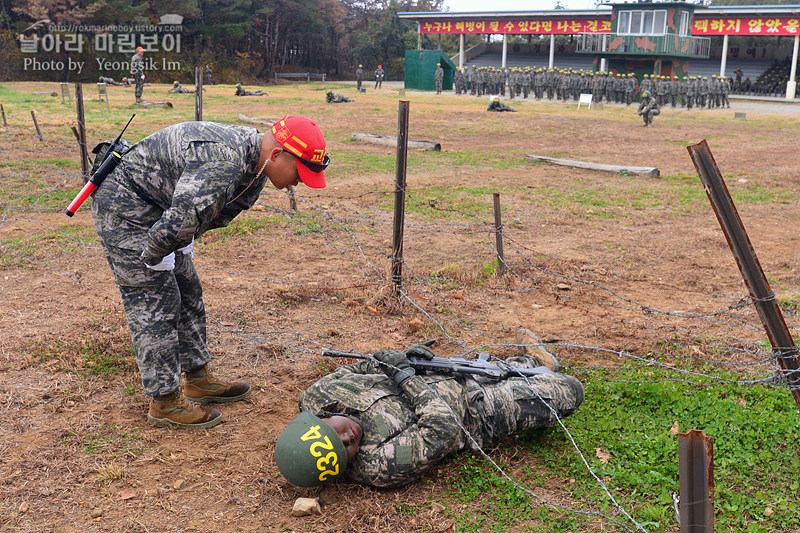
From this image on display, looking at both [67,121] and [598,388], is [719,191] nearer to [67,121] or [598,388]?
[598,388]

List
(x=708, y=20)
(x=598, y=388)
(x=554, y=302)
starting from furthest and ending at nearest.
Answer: (x=708, y=20), (x=554, y=302), (x=598, y=388)

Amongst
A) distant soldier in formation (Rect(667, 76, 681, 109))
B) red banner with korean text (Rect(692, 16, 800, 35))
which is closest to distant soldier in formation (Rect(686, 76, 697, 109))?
distant soldier in formation (Rect(667, 76, 681, 109))

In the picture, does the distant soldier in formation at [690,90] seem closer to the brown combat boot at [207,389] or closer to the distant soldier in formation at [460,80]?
the distant soldier in formation at [460,80]

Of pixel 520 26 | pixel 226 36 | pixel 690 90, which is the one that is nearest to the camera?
pixel 690 90

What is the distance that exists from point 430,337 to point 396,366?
5.21 feet

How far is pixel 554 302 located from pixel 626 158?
32.9 feet

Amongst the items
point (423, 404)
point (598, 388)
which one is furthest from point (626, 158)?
point (423, 404)

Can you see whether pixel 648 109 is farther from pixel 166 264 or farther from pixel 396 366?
pixel 166 264

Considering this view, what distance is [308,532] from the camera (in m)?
3.07

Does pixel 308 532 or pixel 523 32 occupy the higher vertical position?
pixel 523 32

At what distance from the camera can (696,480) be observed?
2016 millimetres

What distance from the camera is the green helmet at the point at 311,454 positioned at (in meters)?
3.11

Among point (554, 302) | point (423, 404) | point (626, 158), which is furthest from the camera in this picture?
point (626, 158)

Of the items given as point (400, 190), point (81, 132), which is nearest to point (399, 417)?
point (400, 190)
